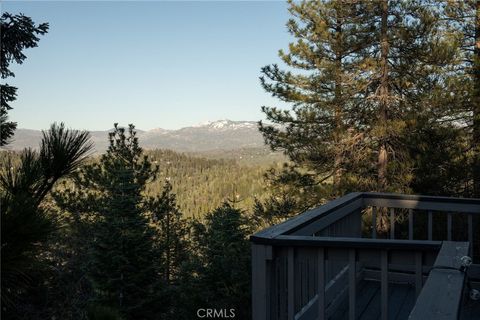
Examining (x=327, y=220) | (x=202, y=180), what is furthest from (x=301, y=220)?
(x=202, y=180)

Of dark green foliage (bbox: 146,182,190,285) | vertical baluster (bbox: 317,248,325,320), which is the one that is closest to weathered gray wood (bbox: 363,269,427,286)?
vertical baluster (bbox: 317,248,325,320)

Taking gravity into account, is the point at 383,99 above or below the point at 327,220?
above

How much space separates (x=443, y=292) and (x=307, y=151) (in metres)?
10.3

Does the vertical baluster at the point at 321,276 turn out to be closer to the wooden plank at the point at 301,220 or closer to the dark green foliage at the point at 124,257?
the wooden plank at the point at 301,220

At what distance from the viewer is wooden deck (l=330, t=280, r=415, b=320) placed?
3.60 meters

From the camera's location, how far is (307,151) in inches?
456

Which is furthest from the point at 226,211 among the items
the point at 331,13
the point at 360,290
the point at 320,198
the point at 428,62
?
the point at 331,13

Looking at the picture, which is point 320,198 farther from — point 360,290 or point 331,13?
point 360,290

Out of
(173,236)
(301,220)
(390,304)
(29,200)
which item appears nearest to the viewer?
(29,200)

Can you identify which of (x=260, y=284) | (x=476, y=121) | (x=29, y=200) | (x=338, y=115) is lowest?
(x=260, y=284)

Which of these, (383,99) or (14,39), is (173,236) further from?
(14,39)

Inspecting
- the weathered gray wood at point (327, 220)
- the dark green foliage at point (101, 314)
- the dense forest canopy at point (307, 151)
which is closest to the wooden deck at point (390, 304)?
the weathered gray wood at point (327, 220)

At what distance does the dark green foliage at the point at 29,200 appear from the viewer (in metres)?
1.78

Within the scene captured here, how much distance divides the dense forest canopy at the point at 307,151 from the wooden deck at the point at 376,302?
6.04ft
